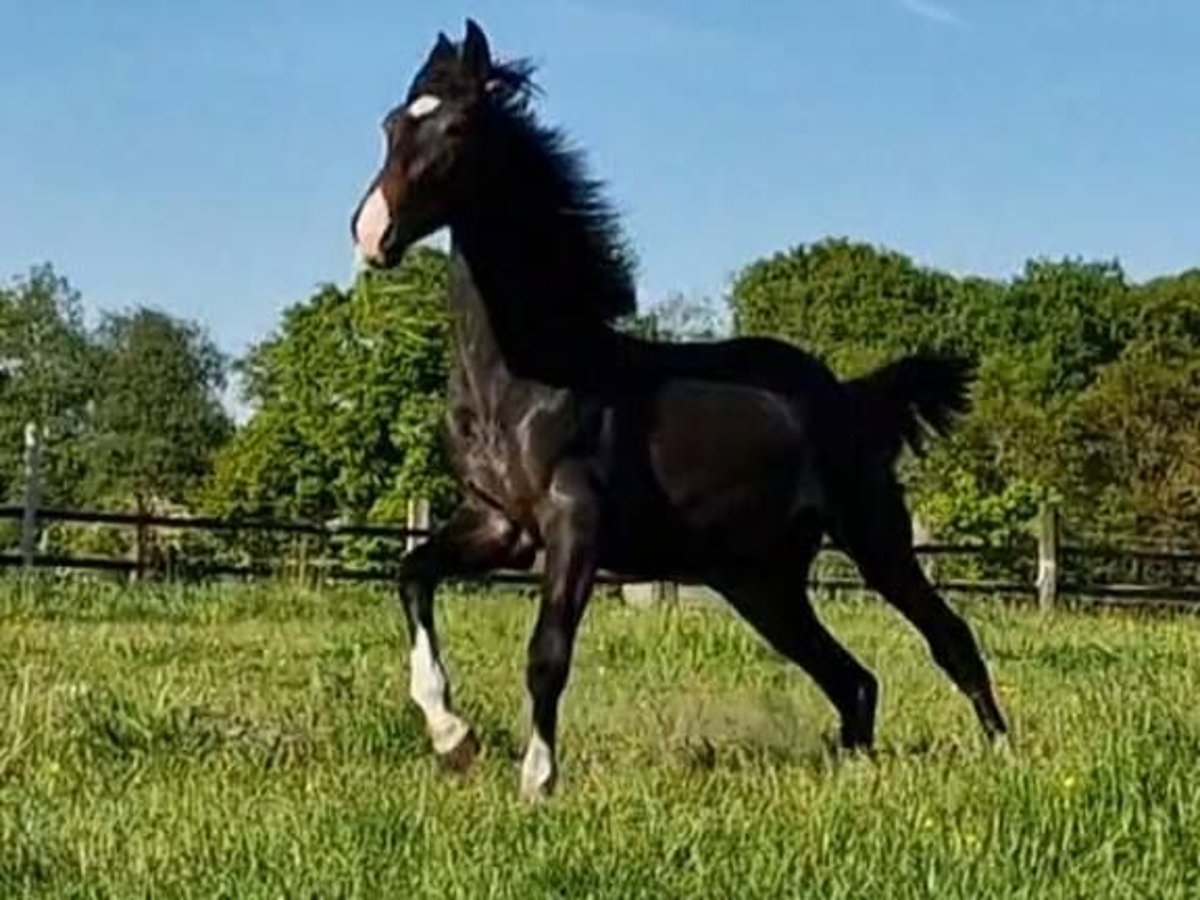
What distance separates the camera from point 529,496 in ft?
23.0

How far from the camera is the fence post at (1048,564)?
1066 inches

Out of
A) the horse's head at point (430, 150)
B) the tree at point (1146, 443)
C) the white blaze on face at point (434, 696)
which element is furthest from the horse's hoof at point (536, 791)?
the tree at point (1146, 443)

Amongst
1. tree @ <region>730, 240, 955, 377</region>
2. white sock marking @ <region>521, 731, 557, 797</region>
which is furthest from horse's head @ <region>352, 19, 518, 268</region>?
tree @ <region>730, 240, 955, 377</region>

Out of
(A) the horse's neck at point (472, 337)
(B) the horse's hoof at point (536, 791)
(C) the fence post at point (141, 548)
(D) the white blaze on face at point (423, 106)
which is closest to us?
(B) the horse's hoof at point (536, 791)

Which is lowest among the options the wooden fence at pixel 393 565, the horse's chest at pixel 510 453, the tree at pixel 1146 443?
the horse's chest at pixel 510 453

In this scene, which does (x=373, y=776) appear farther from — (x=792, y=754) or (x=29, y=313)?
(x=29, y=313)

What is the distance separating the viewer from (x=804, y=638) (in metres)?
8.41

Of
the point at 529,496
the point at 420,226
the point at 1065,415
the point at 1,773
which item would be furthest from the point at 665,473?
the point at 1065,415

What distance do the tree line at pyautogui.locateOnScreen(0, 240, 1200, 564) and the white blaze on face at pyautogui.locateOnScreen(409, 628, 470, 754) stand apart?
2338 cm

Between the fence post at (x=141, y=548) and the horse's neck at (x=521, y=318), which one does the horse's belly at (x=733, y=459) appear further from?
the fence post at (x=141, y=548)

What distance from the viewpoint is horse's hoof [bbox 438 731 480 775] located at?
709 centimetres

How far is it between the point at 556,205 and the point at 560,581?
1.38 meters

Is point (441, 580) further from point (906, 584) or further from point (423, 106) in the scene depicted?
point (906, 584)

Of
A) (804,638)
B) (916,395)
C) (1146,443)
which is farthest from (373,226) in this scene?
(1146,443)
